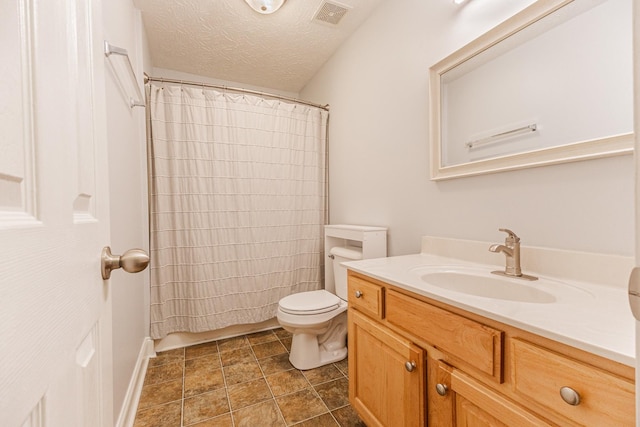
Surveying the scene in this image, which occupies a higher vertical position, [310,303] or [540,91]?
[540,91]

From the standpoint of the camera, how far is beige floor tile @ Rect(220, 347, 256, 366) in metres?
1.90

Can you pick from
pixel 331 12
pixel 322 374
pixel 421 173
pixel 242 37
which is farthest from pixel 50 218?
pixel 242 37

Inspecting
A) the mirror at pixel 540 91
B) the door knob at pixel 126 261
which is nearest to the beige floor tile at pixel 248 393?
the door knob at pixel 126 261

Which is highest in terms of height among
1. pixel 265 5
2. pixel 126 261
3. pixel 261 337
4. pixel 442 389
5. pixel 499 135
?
pixel 265 5

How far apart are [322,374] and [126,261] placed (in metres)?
1.60

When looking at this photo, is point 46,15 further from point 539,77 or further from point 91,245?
point 539,77

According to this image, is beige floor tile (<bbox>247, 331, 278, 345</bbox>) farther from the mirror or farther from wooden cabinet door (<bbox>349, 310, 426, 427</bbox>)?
the mirror

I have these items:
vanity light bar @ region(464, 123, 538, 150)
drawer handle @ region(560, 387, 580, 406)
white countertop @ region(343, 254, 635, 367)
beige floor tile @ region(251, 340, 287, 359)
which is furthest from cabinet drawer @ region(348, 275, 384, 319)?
beige floor tile @ region(251, 340, 287, 359)

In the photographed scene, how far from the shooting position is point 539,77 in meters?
1.04

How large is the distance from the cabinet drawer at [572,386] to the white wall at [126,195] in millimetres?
1443

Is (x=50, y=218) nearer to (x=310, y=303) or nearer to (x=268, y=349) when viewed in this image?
(x=310, y=303)

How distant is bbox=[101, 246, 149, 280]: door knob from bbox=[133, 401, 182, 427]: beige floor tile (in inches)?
50.5

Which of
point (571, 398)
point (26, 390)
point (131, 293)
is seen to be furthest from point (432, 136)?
point (131, 293)

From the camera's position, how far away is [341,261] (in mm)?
2010
